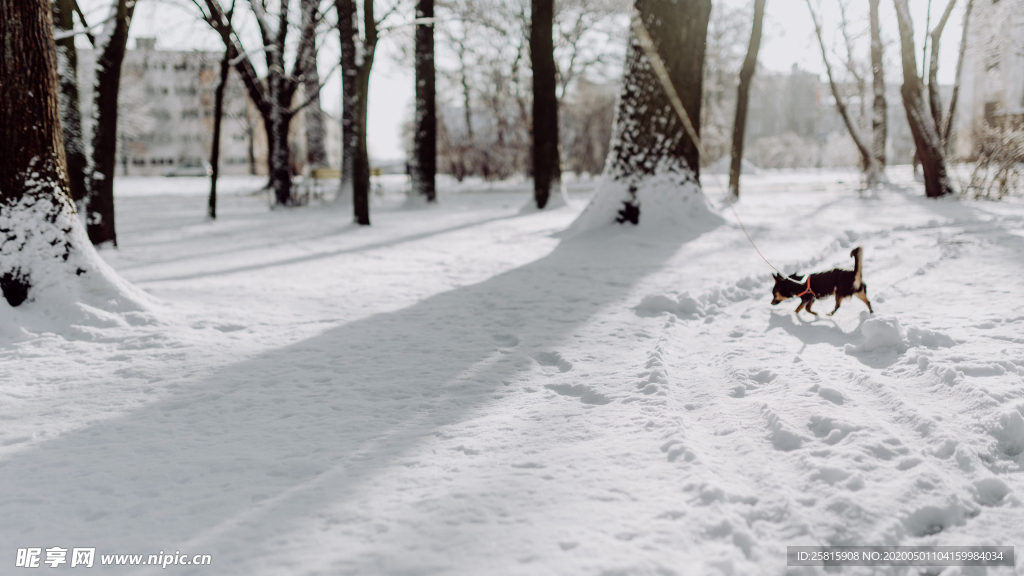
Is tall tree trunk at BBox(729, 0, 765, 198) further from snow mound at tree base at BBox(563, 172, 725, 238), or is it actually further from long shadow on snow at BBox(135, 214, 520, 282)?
snow mound at tree base at BBox(563, 172, 725, 238)

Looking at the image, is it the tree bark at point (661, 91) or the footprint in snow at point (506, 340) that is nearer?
the footprint in snow at point (506, 340)

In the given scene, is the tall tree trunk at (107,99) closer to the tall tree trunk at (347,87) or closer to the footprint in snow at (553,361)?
the tall tree trunk at (347,87)

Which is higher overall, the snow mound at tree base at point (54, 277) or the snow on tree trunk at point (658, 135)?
the snow on tree trunk at point (658, 135)

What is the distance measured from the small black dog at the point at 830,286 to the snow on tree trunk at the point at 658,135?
4135mm

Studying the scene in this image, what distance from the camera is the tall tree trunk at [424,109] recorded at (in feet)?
51.6

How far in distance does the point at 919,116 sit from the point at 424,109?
10.4m

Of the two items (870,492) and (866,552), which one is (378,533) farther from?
(870,492)

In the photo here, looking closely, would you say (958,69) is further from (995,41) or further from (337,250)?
(337,250)

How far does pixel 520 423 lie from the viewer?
10.2ft

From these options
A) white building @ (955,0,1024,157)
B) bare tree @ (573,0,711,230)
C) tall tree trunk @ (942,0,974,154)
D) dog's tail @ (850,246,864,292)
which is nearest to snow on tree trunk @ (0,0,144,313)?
dog's tail @ (850,246,864,292)

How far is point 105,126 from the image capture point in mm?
8516

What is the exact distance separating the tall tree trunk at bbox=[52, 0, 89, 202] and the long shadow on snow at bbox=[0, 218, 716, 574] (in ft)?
20.1

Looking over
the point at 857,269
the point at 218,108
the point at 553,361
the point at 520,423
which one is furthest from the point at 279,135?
the point at 520,423

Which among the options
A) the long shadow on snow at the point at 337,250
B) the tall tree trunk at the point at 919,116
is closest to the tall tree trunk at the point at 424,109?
the long shadow on snow at the point at 337,250
